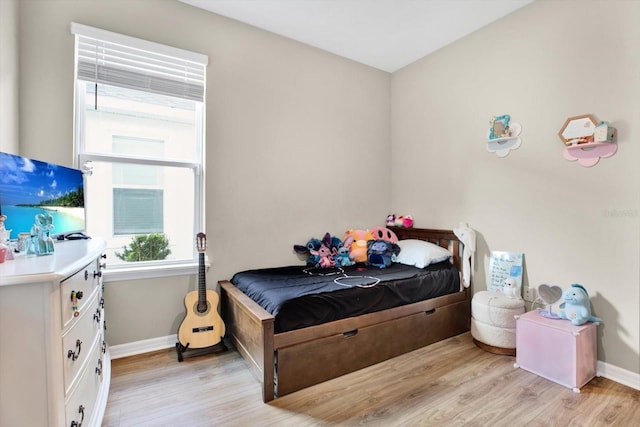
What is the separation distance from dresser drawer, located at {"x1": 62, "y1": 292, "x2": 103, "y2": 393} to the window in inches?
36.0

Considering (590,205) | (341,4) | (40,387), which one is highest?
(341,4)

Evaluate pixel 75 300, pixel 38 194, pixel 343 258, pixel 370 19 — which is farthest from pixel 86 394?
pixel 370 19

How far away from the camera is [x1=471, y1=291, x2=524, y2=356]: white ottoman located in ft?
7.69

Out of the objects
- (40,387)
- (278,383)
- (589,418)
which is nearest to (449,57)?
(589,418)

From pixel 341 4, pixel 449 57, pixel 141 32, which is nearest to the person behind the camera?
pixel 141 32

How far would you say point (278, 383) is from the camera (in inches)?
71.6

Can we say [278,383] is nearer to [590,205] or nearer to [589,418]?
[589,418]

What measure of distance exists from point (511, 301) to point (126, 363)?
2.80 m

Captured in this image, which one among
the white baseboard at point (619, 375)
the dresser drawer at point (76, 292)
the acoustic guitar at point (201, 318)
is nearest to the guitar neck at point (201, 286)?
the acoustic guitar at point (201, 318)

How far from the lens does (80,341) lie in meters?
1.28

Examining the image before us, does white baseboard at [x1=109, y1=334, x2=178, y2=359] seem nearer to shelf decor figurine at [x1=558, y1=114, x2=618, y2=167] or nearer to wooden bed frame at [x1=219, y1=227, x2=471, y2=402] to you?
wooden bed frame at [x1=219, y1=227, x2=471, y2=402]

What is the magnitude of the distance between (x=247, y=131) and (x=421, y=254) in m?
1.87

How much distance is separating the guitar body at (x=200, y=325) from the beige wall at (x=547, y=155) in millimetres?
2229

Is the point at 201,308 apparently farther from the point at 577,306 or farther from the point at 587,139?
the point at 587,139
